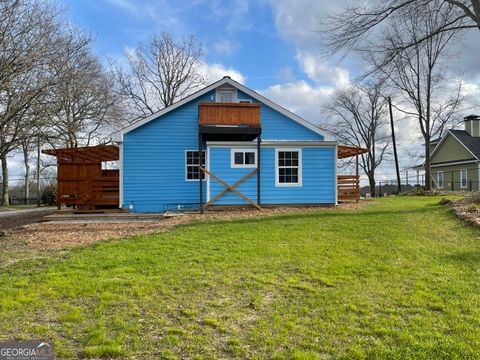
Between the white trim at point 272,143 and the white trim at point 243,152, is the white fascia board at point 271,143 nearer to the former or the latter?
the white trim at point 272,143

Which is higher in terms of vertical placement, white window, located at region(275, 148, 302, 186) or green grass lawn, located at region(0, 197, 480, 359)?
white window, located at region(275, 148, 302, 186)

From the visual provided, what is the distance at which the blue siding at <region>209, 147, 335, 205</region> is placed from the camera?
1493 cm

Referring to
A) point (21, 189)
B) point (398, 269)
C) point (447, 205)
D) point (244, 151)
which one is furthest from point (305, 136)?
point (21, 189)

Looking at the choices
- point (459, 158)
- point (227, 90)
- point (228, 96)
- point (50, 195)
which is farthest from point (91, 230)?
point (459, 158)

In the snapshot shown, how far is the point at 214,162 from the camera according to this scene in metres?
14.9

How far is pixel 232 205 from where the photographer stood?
15.0 meters

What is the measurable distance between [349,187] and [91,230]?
39.6 ft

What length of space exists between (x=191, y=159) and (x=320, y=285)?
1202cm

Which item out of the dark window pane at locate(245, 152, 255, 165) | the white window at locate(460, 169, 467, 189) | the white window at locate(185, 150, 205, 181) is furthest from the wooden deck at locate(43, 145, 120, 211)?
the white window at locate(460, 169, 467, 189)

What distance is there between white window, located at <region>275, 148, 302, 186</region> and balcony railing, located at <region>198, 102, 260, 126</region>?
177cm

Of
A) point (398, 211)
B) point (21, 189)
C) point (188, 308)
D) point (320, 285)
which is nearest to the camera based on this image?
point (188, 308)

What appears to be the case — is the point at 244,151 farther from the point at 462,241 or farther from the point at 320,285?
the point at 320,285

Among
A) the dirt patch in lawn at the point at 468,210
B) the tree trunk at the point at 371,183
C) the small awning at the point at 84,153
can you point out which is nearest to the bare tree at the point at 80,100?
the small awning at the point at 84,153

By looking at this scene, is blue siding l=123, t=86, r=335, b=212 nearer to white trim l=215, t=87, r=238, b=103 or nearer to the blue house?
the blue house
